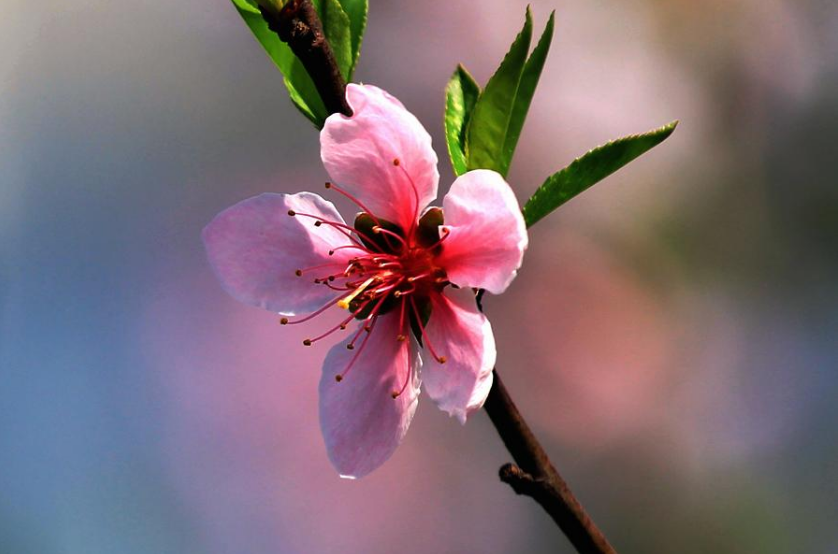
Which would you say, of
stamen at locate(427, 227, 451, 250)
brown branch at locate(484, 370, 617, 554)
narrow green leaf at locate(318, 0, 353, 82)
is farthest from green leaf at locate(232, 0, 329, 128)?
brown branch at locate(484, 370, 617, 554)

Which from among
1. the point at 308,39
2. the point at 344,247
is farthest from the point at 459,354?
the point at 308,39

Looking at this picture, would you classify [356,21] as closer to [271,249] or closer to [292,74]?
[292,74]

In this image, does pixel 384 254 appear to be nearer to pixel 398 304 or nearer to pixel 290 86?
pixel 398 304

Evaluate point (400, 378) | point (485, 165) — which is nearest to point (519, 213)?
point (485, 165)

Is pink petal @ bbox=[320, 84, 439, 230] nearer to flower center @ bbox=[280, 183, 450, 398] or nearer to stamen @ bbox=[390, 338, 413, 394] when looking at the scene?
flower center @ bbox=[280, 183, 450, 398]

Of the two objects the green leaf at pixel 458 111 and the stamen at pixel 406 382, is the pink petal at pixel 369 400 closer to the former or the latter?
the stamen at pixel 406 382

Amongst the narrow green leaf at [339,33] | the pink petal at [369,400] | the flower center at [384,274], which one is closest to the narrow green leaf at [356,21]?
the narrow green leaf at [339,33]

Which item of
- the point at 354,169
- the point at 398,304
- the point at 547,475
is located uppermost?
the point at 354,169
